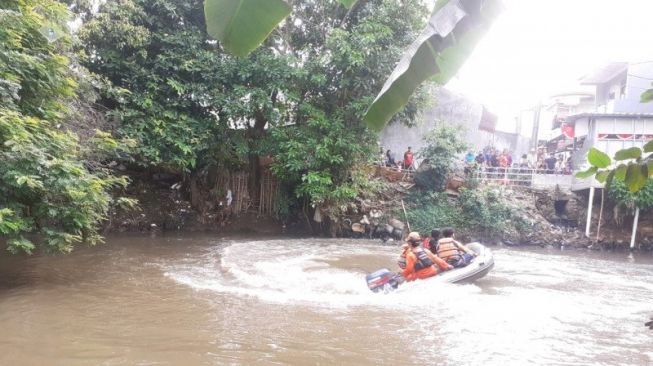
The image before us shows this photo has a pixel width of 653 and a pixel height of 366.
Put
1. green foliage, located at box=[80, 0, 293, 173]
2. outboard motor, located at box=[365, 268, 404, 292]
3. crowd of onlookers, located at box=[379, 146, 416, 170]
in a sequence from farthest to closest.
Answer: crowd of onlookers, located at box=[379, 146, 416, 170] → green foliage, located at box=[80, 0, 293, 173] → outboard motor, located at box=[365, 268, 404, 292]

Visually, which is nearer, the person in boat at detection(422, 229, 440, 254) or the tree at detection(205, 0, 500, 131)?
the tree at detection(205, 0, 500, 131)

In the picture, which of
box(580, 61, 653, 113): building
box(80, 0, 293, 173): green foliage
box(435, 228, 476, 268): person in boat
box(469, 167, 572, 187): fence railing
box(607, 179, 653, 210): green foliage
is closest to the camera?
box(435, 228, 476, 268): person in boat

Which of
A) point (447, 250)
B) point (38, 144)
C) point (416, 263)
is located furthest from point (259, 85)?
point (38, 144)

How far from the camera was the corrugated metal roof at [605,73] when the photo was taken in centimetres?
1902

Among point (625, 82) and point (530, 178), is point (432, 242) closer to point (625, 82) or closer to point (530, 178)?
point (530, 178)

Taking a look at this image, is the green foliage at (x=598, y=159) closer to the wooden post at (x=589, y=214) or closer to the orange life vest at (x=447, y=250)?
the orange life vest at (x=447, y=250)

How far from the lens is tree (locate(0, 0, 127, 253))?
643cm

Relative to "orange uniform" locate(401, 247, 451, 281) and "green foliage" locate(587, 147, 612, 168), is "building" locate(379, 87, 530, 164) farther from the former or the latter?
"green foliage" locate(587, 147, 612, 168)

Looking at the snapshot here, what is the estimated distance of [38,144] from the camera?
A: 269 inches

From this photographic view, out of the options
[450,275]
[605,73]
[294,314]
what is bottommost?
[294,314]

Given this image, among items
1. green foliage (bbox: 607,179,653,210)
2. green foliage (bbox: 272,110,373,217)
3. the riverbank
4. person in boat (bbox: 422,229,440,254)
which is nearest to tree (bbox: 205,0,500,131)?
person in boat (bbox: 422,229,440,254)

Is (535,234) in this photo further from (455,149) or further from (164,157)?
(164,157)

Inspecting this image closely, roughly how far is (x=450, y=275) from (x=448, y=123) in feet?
36.8

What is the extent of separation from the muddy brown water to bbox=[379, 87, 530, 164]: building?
9023 mm
